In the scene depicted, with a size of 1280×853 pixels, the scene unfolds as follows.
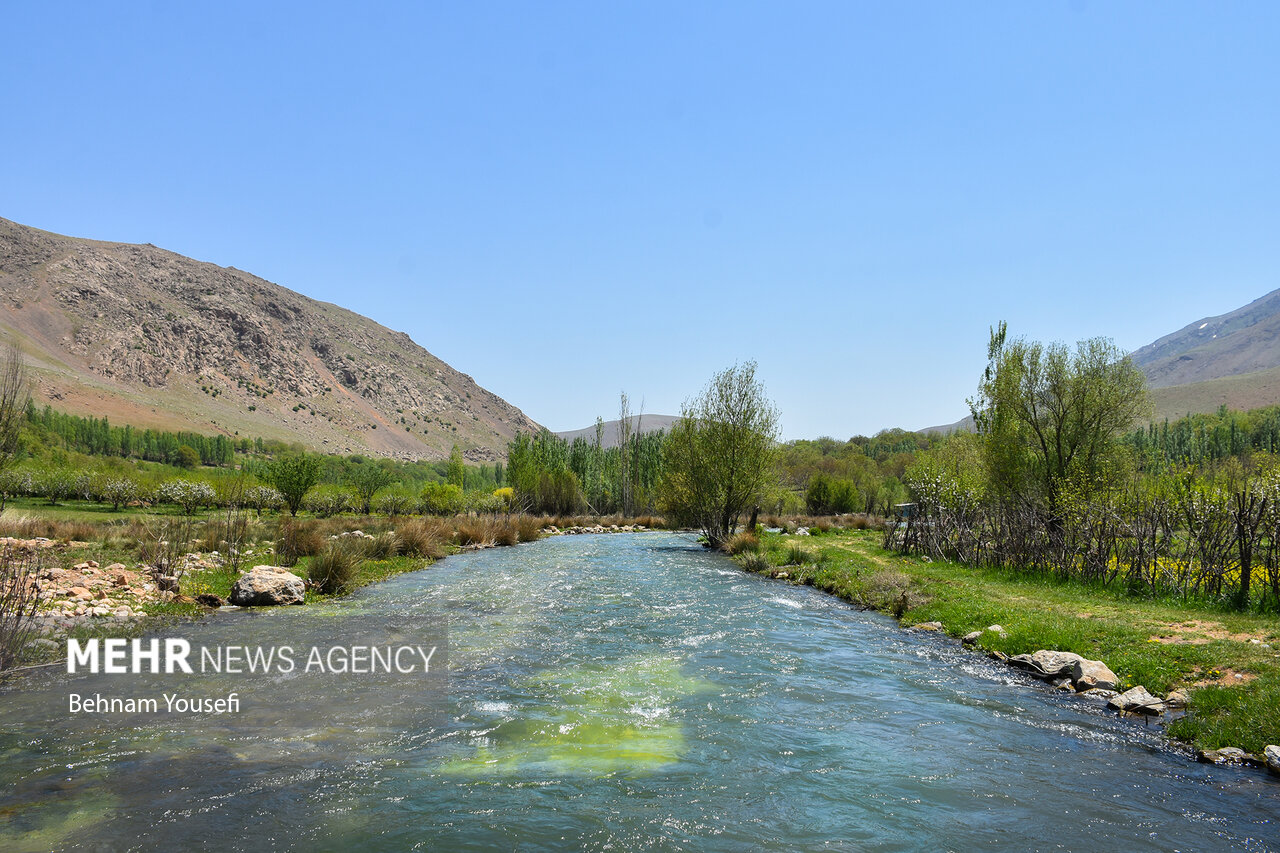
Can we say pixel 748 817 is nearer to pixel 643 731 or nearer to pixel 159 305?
pixel 643 731

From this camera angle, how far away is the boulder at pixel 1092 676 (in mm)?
10383

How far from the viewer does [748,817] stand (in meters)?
6.15

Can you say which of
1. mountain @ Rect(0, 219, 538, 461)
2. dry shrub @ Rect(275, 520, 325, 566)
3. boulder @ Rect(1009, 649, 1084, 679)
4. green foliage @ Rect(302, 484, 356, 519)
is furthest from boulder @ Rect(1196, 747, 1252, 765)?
mountain @ Rect(0, 219, 538, 461)

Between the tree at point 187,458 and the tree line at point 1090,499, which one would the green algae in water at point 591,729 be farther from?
the tree at point 187,458

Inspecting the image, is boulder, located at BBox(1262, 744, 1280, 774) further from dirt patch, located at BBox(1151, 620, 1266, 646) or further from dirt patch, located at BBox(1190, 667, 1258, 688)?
dirt patch, located at BBox(1151, 620, 1266, 646)

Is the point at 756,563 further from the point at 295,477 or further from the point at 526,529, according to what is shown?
the point at 295,477

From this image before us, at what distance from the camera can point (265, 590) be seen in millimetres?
15031

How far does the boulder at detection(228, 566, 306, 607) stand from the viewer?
1484cm

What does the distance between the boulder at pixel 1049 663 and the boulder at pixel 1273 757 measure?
3630 mm

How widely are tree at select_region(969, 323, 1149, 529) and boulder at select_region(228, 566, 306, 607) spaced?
25.8 metres

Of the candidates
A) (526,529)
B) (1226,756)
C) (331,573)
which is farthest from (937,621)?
(526,529)

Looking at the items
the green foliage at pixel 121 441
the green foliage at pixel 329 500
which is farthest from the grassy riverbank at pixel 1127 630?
the green foliage at pixel 121 441

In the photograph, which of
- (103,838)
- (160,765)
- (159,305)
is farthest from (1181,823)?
(159,305)

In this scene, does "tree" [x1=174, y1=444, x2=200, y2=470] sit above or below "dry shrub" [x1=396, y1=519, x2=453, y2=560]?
above
